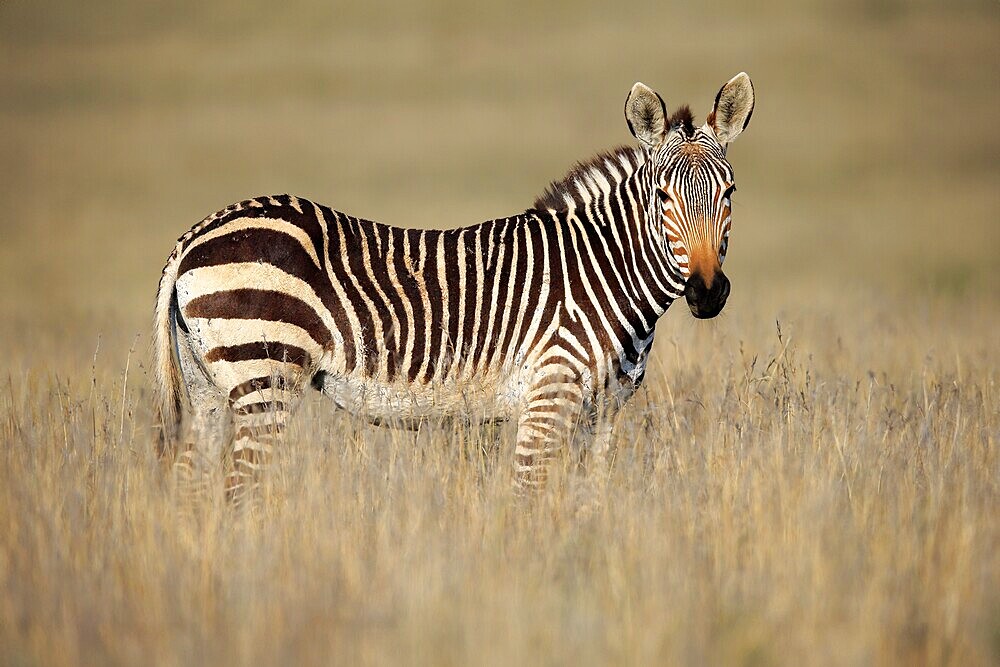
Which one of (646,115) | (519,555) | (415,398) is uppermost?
(646,115)

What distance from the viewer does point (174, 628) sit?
4086 millimetres

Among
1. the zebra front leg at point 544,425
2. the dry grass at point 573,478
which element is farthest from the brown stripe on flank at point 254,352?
the zebra front leg at point 544,425

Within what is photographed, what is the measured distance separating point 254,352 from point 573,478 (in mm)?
2015

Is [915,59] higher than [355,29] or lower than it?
lower

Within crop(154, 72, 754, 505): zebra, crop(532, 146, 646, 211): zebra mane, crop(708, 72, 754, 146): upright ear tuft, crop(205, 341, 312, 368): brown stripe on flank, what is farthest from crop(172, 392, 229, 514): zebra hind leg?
crop(708, 72, 754, 146): upright ear tuft

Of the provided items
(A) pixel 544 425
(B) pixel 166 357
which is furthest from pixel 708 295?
(B) pixel 166 357

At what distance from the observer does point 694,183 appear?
5996 mm

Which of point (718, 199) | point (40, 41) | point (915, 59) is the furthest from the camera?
point (40, 41)

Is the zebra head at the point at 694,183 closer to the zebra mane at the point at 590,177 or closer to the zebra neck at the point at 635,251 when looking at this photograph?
the zebra neck at the point at 635,251

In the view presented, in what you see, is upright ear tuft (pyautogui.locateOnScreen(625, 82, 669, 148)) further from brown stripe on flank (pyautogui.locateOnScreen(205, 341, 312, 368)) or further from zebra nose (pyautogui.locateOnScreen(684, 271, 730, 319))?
brown stripe on flank (pyautogui.locateOnScreen(205, 341, 312, 368))

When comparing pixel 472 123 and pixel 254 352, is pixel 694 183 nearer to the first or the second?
pixel 254 352

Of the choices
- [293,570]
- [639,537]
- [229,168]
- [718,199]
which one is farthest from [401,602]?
[229,168]

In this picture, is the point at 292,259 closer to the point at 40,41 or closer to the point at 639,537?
the point at 639,537

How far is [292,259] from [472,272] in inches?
45.1
